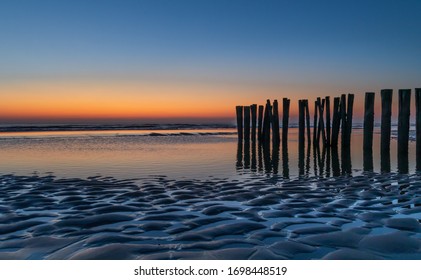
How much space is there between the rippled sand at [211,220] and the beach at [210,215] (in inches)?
0.4

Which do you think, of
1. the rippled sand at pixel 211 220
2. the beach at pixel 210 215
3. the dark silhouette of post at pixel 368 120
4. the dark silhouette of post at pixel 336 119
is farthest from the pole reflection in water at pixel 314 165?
the dark silhouette of post at pixel 336 119

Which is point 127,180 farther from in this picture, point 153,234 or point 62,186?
point 153,234

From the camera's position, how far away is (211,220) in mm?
4344

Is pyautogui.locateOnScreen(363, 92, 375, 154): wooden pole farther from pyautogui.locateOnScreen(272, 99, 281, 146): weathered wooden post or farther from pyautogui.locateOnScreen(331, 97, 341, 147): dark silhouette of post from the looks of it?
pyautogui.locateOnScreen(272, 99, 281, 146): weathered wooden post

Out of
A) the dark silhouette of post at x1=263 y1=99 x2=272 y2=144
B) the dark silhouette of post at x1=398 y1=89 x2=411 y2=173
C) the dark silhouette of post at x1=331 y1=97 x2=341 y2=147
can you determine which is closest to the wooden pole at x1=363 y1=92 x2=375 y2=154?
the dark silhouette of post at x1=398 y1=89 x2=411 y2=173

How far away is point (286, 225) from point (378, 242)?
3.07 feet

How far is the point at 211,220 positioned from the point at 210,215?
9.7 inches

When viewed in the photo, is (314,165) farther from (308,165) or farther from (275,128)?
(275,128)

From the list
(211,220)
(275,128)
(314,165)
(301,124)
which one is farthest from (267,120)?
(211,220)

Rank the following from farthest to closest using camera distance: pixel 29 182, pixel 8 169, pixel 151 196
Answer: pixel 8 169, pixel 29 182, pixel 151 196

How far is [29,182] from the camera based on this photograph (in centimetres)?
739

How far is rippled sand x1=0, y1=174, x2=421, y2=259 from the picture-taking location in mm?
3332

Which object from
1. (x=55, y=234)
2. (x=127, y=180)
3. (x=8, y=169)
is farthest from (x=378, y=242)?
(x=8, y=169)
